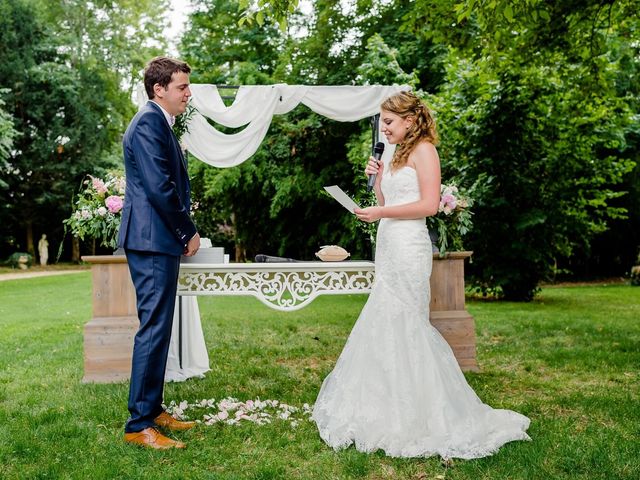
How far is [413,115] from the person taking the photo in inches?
153

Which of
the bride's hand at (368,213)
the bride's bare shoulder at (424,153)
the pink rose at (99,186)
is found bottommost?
the bride's hand at (368,213)

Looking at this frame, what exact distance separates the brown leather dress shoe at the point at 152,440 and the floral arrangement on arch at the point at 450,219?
123 inches

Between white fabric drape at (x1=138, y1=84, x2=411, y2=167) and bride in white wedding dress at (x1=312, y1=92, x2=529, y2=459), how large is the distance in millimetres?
2664

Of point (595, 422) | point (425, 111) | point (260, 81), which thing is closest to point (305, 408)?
point (595, 422)

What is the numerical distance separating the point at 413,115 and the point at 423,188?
0.46 m

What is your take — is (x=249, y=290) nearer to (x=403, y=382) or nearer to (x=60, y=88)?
(x=403, y=382)

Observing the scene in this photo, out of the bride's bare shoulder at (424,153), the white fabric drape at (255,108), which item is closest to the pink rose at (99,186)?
the white fabric drape at (255,108)

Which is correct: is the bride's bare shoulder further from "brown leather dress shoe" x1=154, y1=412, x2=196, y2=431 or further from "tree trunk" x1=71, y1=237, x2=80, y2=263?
"tree trunk" x1=71, y1=237, x2=80, y2=263

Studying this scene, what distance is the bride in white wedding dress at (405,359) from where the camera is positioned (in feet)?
12.0

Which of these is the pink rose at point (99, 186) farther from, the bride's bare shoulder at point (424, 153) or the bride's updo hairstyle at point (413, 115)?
the bride's bare shoulder at point (424, 153)

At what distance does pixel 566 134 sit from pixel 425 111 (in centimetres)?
850

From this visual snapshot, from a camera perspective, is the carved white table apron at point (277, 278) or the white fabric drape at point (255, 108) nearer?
the carved white table apron at point (277, 278)

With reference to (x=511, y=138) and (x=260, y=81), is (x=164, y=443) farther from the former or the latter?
(x=260, y=81)

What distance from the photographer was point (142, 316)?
12.3 ft
